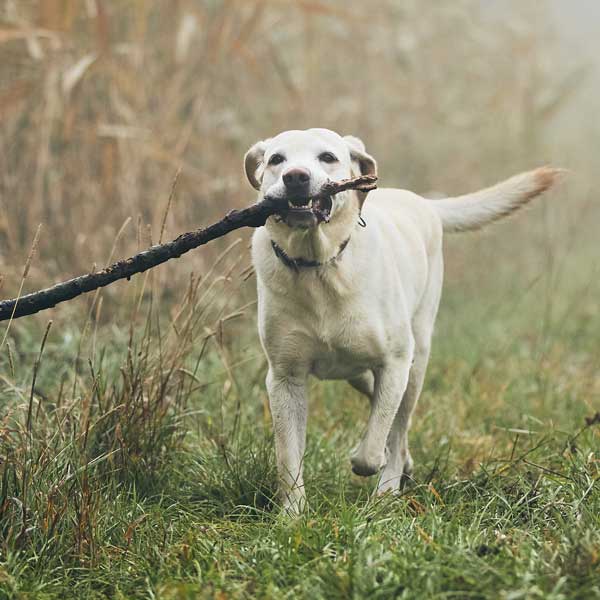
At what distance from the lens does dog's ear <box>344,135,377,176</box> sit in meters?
3.69

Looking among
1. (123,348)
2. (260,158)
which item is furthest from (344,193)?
(123,348)

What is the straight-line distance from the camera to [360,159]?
12.3 ft

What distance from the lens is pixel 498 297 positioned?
808 cm

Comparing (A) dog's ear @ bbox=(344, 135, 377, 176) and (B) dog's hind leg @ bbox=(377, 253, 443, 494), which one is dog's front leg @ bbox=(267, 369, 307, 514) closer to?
(B) dog's hind leg @ bbox=(377, 253, 443, 494)

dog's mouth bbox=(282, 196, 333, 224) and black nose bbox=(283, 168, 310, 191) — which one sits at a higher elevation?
black nose bbox=(283, 168, 310, 191)

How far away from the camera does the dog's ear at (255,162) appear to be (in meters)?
3.68

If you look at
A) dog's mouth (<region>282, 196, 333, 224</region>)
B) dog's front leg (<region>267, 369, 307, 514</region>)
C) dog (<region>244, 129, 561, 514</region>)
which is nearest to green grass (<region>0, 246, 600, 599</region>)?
dog's front leg (<region>267, 369, 307, 514</region>)

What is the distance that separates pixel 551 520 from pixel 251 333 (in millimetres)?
3032

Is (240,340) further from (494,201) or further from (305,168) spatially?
(305,168)

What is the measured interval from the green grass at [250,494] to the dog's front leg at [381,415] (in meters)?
0.15

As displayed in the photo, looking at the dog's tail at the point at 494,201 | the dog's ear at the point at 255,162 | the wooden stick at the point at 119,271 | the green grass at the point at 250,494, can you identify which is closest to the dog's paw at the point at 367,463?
the green grass at the point at 250,494

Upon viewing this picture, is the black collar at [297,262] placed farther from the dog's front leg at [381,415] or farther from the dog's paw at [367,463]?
the dog's paw at [367,463]

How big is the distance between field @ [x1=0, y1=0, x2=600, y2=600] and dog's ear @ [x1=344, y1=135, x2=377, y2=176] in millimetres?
579

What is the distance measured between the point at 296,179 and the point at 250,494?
123 cm
